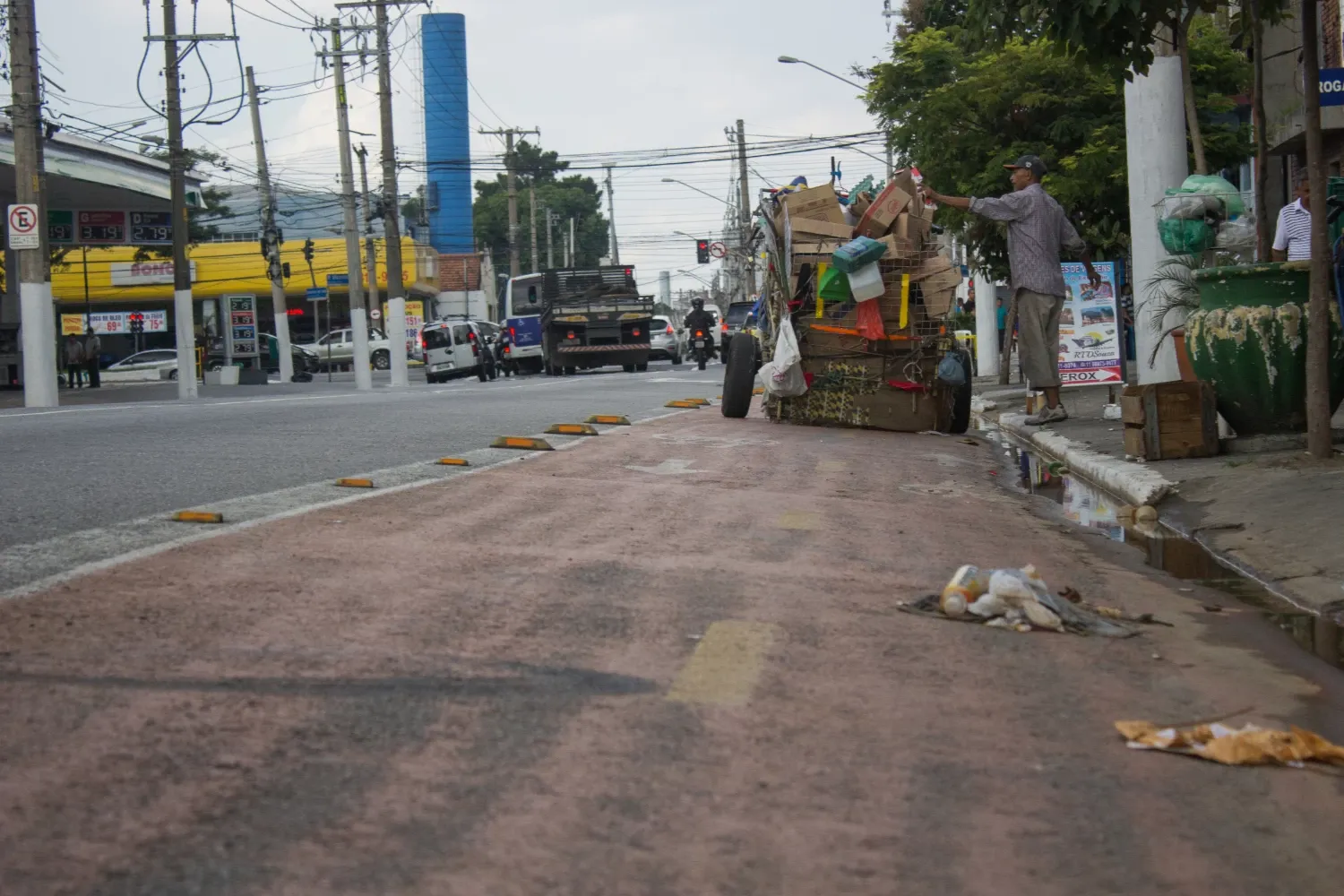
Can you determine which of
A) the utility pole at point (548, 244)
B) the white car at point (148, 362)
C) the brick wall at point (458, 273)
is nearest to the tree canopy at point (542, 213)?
the utility pole at point (548, 244)

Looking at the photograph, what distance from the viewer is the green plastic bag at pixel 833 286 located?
12703 mm

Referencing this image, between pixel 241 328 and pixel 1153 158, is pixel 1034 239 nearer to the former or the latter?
pixel 1153 158

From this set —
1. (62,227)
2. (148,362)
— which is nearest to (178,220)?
(62,227)

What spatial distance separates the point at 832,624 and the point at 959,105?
16.0 meters

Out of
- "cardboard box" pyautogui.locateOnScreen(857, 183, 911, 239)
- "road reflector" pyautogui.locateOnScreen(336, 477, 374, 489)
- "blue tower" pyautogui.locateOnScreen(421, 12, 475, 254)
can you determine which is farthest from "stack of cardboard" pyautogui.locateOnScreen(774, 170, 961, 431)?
"blue tower" pyautogui.locateOnScreen(421, 12, 475, 254)

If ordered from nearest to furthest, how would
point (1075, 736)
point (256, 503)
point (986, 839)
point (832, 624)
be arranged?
point (986, 839) → point (1075, 736) → point (832, 624) → point (256, 503)

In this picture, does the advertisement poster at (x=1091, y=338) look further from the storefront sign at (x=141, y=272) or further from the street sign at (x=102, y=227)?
the storefront sign at (x=141, y=272)

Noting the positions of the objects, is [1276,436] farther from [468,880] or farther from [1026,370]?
[468,880]

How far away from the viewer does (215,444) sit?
35.0 ft

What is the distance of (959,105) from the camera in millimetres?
19594

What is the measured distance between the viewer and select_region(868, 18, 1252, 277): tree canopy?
18.6 m

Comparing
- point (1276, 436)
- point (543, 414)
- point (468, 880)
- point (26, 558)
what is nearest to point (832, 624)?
point (468, 880)

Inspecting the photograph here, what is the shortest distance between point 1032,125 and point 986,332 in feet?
29.1

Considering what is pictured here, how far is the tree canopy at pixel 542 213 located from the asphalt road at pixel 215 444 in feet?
283
